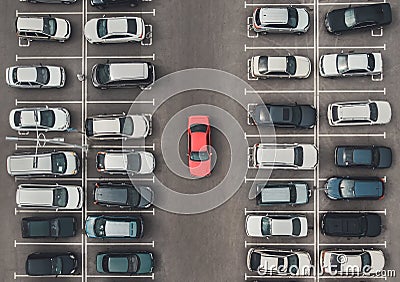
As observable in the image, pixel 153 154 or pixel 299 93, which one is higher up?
pixel 299 93

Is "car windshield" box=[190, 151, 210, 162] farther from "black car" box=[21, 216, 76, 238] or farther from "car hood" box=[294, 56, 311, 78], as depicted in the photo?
"black car" box=[21, 216, 76, 238]

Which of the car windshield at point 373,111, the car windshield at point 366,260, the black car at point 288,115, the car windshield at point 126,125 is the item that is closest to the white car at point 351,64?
the car windshield at point 373,111

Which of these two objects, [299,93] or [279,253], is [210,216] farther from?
[299,93]

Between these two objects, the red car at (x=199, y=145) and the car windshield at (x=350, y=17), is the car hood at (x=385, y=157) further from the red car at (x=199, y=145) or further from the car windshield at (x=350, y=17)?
the red car at (x=199, y=145)

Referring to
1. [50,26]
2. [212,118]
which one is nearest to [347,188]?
[212,118]

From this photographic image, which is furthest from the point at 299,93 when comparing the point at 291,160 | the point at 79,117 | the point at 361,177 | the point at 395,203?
the point at 79,117

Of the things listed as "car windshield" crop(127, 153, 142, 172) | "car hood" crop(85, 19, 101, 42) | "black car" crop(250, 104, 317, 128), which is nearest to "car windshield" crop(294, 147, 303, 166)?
"black car" crop(250, 104, 317, 128)
